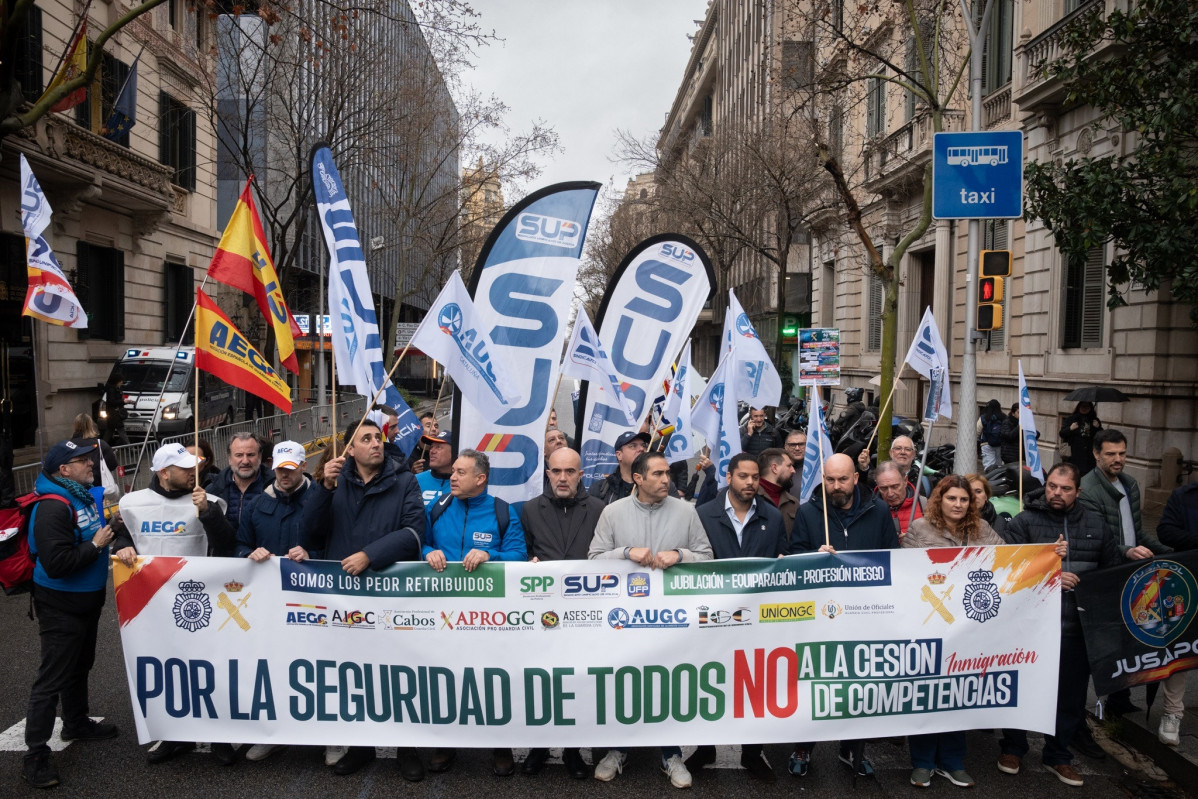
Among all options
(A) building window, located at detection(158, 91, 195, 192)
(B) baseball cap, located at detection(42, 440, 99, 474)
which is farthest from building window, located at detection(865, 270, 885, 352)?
(B) baseball cap, located at detection(42, 440, 99, 474)

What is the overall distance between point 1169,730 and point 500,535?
391 centimetres

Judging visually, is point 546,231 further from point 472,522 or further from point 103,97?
point 103,97

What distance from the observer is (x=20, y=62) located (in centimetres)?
1828

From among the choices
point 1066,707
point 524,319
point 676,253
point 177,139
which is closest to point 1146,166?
point 676,253

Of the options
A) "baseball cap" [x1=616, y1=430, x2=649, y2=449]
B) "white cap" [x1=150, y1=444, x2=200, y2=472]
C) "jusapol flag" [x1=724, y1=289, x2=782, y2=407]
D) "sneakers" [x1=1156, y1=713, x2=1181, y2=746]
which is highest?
"jusapol flag" [x1=724, y1=289, x2=782, y2=407]

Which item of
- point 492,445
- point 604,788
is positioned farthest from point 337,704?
point 492,445

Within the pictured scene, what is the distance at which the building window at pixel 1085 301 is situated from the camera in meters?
15.8

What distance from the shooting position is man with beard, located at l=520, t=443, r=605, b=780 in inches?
201

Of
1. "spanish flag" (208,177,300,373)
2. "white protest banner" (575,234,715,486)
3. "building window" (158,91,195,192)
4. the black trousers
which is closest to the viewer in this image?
the black trousers

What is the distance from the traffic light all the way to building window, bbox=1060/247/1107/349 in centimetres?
609

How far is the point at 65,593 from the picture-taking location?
4.85 m

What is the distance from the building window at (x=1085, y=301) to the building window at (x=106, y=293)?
21691 millimetres

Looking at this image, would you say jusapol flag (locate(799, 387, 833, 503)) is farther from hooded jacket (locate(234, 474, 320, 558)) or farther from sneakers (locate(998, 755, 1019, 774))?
hooded jacket (locate(234, 474, 320, 558))

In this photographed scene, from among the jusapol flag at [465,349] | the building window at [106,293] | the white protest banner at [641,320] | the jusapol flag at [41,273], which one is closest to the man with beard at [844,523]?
the jusapol flag at [465,349]
